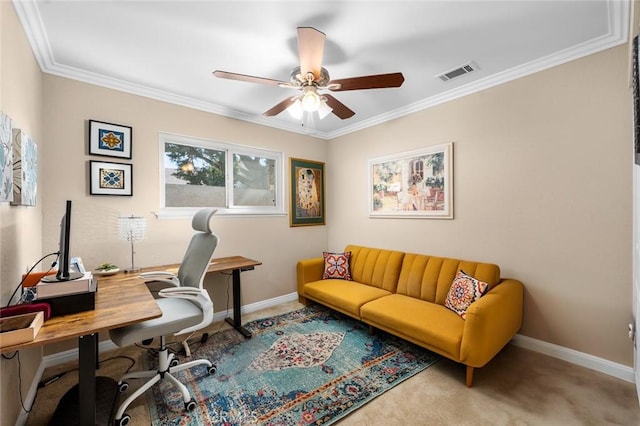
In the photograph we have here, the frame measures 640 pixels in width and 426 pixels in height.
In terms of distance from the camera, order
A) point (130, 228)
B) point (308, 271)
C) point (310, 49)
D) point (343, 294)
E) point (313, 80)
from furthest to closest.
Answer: point (308, 271) → point (343, 294) → point (130, 228) → point (313, 80) → point (310, 49)

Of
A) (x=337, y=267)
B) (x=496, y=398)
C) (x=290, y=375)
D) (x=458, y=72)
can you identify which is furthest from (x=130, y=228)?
(x=458, y=72)

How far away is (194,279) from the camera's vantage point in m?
2.11

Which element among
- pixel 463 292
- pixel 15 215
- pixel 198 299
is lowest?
pixel 463 292

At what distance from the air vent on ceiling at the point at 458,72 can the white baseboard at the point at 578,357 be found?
98.2 inches

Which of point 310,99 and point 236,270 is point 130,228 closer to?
point 236,270

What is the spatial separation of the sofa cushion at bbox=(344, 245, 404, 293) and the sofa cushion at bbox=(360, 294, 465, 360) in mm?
342

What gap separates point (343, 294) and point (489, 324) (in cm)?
144

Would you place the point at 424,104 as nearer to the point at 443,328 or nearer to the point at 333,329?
the point at 443,328

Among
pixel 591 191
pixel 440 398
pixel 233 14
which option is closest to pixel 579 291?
pixel 591 191

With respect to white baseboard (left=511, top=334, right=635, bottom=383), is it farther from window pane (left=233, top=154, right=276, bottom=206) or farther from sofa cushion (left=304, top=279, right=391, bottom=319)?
window pane (left=233, top=154, right=276, bottom=206)

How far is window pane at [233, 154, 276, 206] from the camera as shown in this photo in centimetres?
354

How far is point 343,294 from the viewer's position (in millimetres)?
3039

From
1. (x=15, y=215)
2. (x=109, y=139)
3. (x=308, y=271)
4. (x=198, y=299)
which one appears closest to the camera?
(x=15, y=215)

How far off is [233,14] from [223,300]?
2868 millimetres
